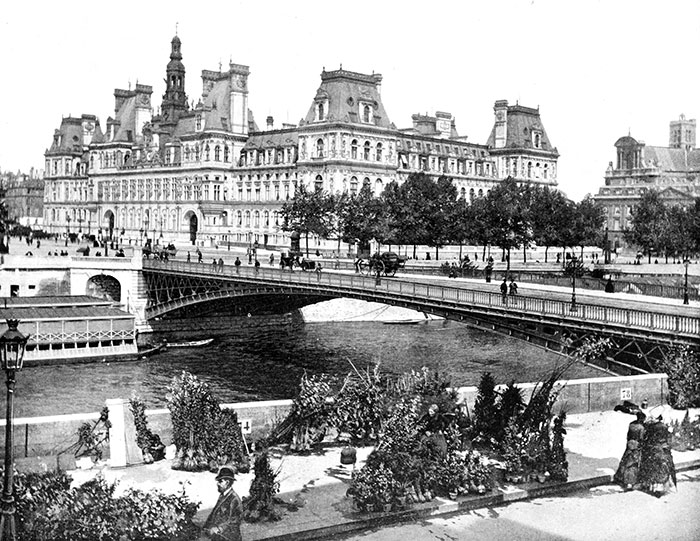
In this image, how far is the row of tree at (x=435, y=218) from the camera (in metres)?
82.1

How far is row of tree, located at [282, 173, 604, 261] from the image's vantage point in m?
82.1

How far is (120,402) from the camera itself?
18.2 metres

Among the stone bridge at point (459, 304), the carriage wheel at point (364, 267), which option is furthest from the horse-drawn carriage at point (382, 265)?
the stone bridge at point (459, 304)

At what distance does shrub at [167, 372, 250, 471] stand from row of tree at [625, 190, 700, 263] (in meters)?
63.8

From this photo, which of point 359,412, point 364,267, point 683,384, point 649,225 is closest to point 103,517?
point 359,412

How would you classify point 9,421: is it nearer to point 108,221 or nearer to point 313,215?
point 313,215

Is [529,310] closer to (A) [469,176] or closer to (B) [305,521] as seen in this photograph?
(B) [305,521]

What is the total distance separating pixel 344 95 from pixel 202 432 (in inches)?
3180

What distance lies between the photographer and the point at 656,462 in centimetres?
1625

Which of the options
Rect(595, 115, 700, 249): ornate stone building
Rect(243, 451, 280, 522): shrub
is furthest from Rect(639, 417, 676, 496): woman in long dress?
Rect(595, 115, 700, 249): ornate stone building

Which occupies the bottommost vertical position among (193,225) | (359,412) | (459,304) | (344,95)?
(359,412)

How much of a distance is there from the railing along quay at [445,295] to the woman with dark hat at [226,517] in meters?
19.3

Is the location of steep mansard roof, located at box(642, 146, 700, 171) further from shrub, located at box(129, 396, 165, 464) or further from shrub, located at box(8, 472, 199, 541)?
shrub, located at box(8, 472, 199, 541)

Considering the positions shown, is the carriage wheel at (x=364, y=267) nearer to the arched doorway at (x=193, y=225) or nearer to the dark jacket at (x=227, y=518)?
the dark jacket at (x=227, y=518)
